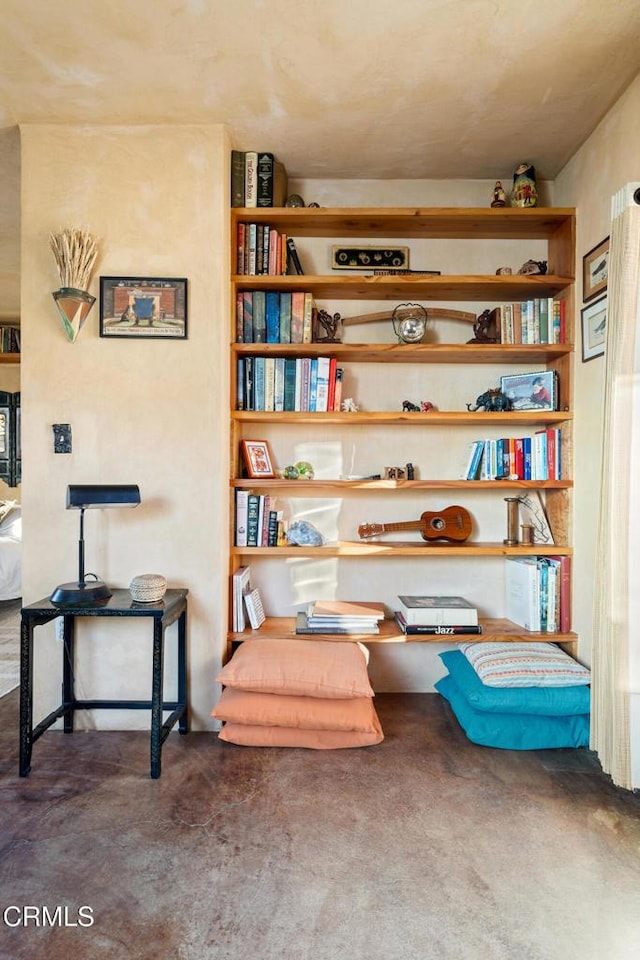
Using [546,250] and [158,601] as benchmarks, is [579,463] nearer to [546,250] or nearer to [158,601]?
[546,250]

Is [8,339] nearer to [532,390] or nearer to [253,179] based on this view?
[253,179]

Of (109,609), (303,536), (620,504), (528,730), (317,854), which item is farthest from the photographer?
(303,536)

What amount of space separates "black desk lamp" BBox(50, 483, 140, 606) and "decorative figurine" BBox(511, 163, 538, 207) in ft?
7.42

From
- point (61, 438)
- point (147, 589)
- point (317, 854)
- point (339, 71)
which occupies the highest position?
point (339, 71)

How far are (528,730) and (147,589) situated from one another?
66.7 inches

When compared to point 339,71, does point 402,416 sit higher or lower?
lower

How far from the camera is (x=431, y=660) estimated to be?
2787 millimetres

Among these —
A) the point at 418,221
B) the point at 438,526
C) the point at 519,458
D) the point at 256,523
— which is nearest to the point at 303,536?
the point at 256,523

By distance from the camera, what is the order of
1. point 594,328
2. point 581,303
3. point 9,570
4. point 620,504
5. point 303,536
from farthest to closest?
point 9,570
point 303,536
point 581,303
point 594,328
point 620,504

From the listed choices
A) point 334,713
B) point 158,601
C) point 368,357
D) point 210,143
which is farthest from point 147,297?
point 334,713

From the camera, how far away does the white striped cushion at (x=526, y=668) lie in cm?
220

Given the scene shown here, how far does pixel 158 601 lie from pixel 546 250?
8.53 ft

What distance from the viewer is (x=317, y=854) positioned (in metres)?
1.59

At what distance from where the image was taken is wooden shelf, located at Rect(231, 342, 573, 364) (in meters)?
2.49
